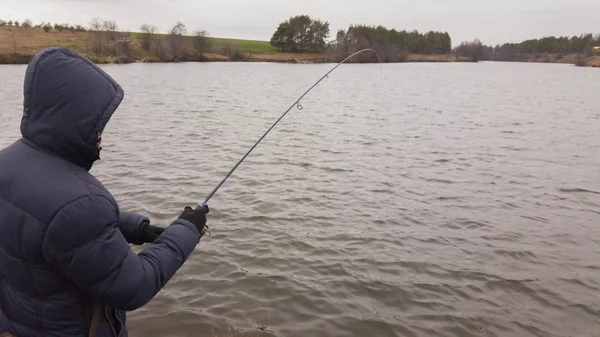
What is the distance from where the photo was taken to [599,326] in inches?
226

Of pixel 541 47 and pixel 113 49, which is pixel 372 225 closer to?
pixel 113 49

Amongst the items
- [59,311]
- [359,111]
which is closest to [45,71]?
[59,311]

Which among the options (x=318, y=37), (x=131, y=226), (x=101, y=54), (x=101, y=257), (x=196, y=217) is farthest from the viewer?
(x=318, y=37)

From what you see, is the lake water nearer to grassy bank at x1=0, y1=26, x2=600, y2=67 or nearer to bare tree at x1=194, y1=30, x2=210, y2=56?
grassy bank at x1=0, y1=26, x2=600, y2=67

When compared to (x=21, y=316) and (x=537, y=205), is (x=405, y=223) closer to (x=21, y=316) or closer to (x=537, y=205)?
(x=537, y=205)

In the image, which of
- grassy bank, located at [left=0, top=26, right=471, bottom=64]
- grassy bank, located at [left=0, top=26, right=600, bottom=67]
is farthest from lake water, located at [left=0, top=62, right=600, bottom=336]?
grassy bank, located at [left=0, top=26, right=471, bottom=64]

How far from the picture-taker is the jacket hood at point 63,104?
6.82 ft

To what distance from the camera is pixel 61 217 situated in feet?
6.55

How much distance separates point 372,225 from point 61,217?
23.6ft

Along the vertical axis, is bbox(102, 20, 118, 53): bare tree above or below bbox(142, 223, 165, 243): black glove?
above

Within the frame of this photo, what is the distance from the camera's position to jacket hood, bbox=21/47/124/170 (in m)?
2.08

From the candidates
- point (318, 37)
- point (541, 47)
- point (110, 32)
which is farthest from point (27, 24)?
point (541, 47)

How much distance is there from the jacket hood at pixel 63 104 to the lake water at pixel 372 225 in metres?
3.81

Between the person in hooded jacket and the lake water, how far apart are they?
10.7 feet
